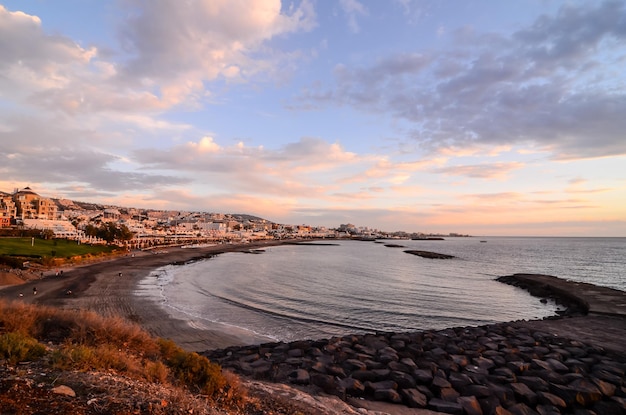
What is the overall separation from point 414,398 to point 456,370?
2813mm

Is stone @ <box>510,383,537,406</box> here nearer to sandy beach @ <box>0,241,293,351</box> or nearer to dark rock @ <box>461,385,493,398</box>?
dark rock @ <box>461,385,493,398</box>

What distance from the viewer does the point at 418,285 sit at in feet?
116

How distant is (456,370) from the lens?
11.1m

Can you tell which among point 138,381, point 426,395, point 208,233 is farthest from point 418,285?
point 208,233

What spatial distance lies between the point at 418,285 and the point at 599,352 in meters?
22.0

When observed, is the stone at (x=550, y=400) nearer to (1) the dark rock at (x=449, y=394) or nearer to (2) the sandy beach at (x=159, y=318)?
(1) the dark rock at (x=449, y=394)

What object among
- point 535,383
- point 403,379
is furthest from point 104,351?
point 535,383

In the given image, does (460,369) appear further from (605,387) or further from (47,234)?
(47,234)

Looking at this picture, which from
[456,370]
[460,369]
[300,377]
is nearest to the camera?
[300,377]

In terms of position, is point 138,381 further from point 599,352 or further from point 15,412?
point 599,352

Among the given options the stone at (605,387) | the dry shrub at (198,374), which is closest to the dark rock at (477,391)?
the stone at (605,387)

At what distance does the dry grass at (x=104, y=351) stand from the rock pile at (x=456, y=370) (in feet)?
9.21

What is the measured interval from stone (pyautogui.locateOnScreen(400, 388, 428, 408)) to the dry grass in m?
4.31

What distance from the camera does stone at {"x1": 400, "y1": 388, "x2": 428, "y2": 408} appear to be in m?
8.87
